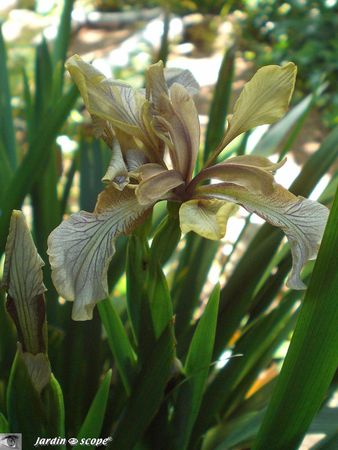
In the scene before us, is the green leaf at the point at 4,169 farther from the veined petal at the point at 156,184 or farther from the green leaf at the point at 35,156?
the veined petal at the point at 156,184

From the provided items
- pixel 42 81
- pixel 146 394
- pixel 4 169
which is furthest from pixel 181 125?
pixel 42 81

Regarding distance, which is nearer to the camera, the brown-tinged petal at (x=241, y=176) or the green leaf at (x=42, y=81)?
the brown-tinged petal at (x=241, y=176)

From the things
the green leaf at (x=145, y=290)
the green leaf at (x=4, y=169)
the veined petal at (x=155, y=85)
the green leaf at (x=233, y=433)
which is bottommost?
the green leaf at (x=233, y=433)

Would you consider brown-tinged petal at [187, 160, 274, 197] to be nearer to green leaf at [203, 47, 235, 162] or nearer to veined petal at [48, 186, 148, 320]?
veined petal at [48, 186, 148, 320]

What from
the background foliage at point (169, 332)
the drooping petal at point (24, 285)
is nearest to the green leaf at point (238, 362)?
the background foliage at point (169, 332)

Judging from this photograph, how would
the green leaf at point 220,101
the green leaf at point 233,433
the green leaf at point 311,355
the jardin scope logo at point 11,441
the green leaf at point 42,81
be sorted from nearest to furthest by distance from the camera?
the green leaf at point 311,355, the jardin scope logo at point 11,441, the green leaf at point 233,433, the green leaf at point 220,101, the green leaf at point 42,81

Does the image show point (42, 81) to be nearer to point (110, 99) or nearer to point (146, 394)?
point (110, 99)

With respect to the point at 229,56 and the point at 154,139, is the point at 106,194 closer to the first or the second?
the point at 154,139
